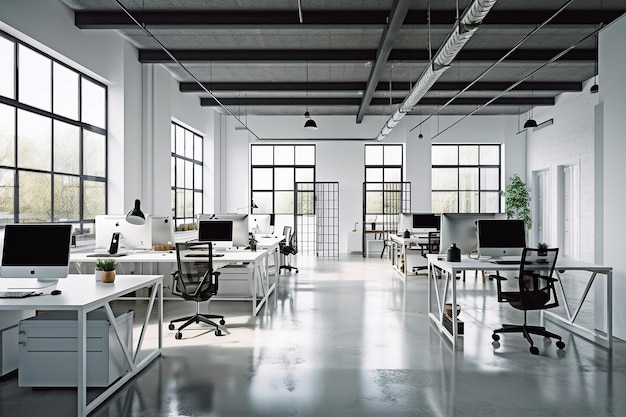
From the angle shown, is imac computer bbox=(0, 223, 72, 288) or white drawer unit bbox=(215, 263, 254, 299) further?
white drawer unit bbox=(215, 263, 254, 299)

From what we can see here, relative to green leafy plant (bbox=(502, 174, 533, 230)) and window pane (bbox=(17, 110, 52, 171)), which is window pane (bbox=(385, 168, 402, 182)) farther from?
window pane (bbox=(17, 110, 52, 171))

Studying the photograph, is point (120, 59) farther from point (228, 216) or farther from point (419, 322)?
point (419, 322)

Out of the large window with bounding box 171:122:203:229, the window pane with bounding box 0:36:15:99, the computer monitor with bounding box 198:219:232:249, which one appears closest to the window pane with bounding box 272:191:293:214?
the large window with bounding box 171:122:203:229

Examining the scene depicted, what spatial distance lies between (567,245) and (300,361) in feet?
31.9

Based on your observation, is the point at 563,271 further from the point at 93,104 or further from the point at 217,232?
the point at 93,104

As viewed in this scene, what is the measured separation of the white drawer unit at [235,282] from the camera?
281 inches

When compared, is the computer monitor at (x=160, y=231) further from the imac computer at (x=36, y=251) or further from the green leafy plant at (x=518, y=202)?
the green leafy plant at (x=518, y=202)

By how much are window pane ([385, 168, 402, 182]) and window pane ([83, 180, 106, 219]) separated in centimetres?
885

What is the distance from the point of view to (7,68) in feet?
18.6

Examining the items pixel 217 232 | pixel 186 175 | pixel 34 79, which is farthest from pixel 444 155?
pixel 34 79

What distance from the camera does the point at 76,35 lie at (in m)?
6.80

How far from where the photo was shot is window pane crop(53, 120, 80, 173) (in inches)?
266

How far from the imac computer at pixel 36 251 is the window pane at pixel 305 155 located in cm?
1114

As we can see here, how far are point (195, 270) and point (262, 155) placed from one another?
32.8 feet
